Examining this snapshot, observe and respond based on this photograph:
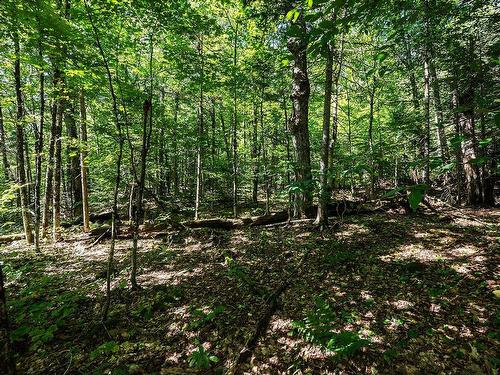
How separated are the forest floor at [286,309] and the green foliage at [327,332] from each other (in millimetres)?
14

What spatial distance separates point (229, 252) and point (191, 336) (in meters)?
3.42

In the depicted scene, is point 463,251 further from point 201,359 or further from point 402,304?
point 201,359

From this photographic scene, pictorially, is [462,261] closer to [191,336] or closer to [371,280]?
[371,280]

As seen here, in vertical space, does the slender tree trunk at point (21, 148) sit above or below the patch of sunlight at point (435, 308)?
above

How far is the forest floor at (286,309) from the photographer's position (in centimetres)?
321

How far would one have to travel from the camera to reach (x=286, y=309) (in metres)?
4.27

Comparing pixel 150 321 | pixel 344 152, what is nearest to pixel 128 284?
pixel 150 321

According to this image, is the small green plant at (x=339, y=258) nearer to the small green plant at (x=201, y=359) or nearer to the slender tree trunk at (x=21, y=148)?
the small green plant at (x=201, y=359)

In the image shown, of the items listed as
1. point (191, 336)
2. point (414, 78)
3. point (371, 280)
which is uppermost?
point (414, 78)

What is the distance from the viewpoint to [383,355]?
313cm

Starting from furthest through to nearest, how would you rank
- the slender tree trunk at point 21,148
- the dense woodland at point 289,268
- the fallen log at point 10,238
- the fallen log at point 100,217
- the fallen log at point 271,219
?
the fallen log at point 100,217 → the fallen log at point 10,238 → the fallen log at point 271,219 → the slender tree trunk at point 21,148 → the dense woodland at point 289,268

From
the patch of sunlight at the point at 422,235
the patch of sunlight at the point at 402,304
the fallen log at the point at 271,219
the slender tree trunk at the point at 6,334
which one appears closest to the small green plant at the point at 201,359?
the slender tree trunk at the point at 6,334

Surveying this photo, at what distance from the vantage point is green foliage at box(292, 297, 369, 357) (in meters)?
3.07

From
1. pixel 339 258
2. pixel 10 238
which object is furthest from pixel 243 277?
pixel 10 238
